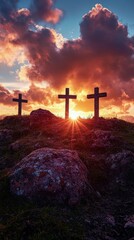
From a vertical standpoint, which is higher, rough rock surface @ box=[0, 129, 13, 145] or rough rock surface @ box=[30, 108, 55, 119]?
rough rock surface @ box=[30, 108, 55, 119]

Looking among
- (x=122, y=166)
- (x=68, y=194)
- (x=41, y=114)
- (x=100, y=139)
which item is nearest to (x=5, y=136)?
(x=41, y=114)

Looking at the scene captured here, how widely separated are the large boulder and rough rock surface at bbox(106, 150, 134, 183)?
8.68ft

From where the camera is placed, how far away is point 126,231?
929 centimetres

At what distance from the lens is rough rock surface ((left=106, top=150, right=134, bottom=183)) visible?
46.4 ft

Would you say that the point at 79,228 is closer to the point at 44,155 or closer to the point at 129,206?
the point at 129,206

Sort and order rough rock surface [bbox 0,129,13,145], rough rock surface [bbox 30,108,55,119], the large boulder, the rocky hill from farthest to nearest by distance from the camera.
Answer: rough rock surface [bbox 30,108,55,119] < rough rock surface [bbox 0,129,13,145] < the large boulder < the rocky hill

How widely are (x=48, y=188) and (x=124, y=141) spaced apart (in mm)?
9308

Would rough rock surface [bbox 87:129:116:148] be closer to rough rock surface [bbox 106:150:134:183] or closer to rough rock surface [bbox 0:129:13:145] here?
rough rock surface [bbox 106:150:134:183]

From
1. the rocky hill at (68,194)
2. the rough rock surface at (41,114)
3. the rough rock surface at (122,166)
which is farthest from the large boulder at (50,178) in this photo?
the rough rock surface at (41,114)

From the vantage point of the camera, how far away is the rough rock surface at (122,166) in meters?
14.2

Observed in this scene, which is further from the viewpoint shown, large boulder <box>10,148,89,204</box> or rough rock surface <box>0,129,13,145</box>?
rough rock surface <box>0,129,13,145</box>

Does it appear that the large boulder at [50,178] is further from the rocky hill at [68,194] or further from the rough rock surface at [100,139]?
the rough rock surface at [100,139]

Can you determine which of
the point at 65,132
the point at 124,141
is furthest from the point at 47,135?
the point at 124,141

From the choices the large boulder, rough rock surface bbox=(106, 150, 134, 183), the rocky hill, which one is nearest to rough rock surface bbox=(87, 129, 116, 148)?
the rocky hill
